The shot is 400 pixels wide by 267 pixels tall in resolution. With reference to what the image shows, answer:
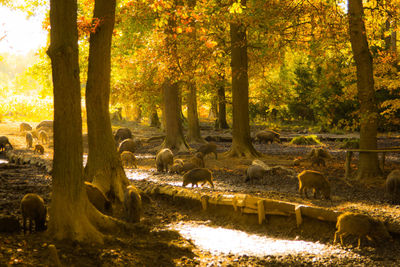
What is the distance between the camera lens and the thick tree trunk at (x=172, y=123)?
66.9ft

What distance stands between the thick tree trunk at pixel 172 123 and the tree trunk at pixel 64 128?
14.0 metres

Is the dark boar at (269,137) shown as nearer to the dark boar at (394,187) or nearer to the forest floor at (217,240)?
the forest floor at (217,240)

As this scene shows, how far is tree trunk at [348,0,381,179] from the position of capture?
38.3ft

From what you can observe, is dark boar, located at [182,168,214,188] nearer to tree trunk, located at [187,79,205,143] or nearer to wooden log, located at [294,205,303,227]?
wooden log, located at [294,205,303,227]

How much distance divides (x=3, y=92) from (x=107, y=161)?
21.5 metres

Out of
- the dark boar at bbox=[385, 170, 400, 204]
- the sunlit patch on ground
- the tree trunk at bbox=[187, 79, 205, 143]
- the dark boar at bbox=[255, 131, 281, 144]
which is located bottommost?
the sunlit patch on ground

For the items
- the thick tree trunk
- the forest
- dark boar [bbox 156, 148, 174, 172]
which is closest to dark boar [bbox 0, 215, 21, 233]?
the forest

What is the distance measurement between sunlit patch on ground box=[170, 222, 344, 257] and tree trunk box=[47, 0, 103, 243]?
7.01 feet

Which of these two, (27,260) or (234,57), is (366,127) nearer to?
(234,57)

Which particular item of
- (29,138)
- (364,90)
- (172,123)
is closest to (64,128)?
(364,90)

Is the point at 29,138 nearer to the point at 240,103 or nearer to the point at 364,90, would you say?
the point at 240,103

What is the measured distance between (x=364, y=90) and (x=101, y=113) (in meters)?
7.71

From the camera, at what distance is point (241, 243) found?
732 centimetres

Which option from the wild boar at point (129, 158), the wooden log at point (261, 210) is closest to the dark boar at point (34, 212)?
the wooden log at point (261, 210)
